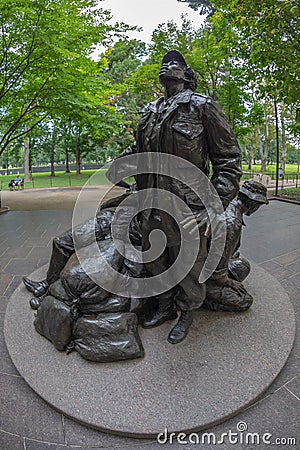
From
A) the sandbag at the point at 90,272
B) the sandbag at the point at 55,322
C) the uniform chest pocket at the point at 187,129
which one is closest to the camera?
the uniform chest pocket at the point at 187,129

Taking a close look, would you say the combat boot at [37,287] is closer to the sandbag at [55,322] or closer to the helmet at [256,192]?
the sandbag at [55,322]

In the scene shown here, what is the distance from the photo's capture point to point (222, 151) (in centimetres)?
220

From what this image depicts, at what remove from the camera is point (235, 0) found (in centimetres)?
730

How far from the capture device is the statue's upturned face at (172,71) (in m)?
2.16

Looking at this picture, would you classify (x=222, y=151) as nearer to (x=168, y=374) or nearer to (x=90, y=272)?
(x=90, y=272)

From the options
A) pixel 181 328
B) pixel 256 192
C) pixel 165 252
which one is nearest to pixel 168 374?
pixel 181 328

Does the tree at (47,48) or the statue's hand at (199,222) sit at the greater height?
the tree at (47,48)

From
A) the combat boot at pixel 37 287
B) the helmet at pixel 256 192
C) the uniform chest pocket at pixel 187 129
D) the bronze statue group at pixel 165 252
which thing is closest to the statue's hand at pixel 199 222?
the bronze statue group at pixel 165 252

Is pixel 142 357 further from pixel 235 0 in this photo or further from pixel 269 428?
pixel 235 0

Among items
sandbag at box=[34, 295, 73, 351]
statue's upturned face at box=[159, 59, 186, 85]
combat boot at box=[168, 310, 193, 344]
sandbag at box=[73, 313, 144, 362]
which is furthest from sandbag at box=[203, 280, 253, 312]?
statue's upturned face at box=[159, 59, 186, 85]

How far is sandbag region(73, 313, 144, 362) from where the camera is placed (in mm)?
2238

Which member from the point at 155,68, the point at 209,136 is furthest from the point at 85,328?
the point at 155,68

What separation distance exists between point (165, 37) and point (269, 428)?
46.0ft

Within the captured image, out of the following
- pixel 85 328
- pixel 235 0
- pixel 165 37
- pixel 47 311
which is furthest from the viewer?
pixel 165 37
